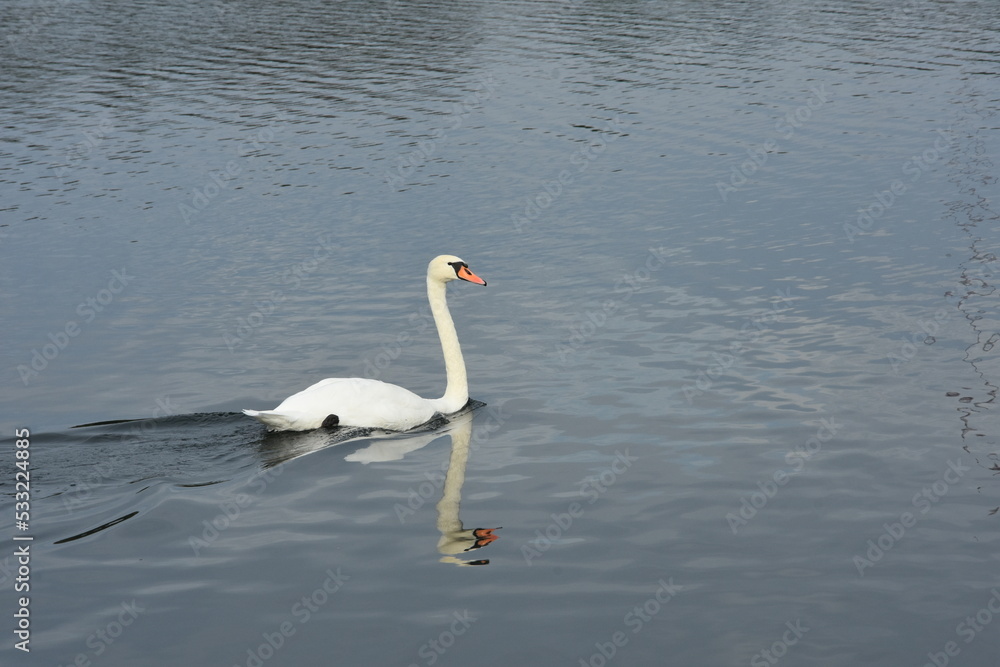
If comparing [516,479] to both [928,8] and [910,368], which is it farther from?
[928,8]

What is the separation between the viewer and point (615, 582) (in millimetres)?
8961

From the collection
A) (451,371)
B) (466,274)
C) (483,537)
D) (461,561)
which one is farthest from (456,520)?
(466,274)

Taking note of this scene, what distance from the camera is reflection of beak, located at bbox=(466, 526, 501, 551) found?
9656mm

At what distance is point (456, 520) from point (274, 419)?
2.64 meters

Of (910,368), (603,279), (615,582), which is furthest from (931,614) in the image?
(603,279)

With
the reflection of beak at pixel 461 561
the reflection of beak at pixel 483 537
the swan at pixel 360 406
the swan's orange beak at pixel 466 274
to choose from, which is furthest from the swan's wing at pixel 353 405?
the reflection of beak at pixel 461 561

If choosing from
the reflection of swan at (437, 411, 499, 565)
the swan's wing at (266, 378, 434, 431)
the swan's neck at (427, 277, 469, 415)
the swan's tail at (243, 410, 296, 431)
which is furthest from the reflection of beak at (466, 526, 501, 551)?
the swan's neck at (427, 277, 469, 415)

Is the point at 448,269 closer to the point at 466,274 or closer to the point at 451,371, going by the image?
the point at 466,274

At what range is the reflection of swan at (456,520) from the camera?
31.5 feet

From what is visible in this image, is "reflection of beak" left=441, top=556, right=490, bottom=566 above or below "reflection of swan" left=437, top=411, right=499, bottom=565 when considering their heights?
below

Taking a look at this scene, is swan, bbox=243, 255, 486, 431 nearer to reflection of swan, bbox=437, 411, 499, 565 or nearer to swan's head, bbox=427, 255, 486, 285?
swan's head, bbox=427, 255, 486, 285

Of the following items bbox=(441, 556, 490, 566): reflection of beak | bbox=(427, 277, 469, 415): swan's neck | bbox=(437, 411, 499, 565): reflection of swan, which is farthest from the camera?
bbox=(427, 277, 469, 415): swan's neck

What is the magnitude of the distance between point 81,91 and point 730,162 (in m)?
22.1

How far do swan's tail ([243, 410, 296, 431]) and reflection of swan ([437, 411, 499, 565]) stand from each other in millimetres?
1778
